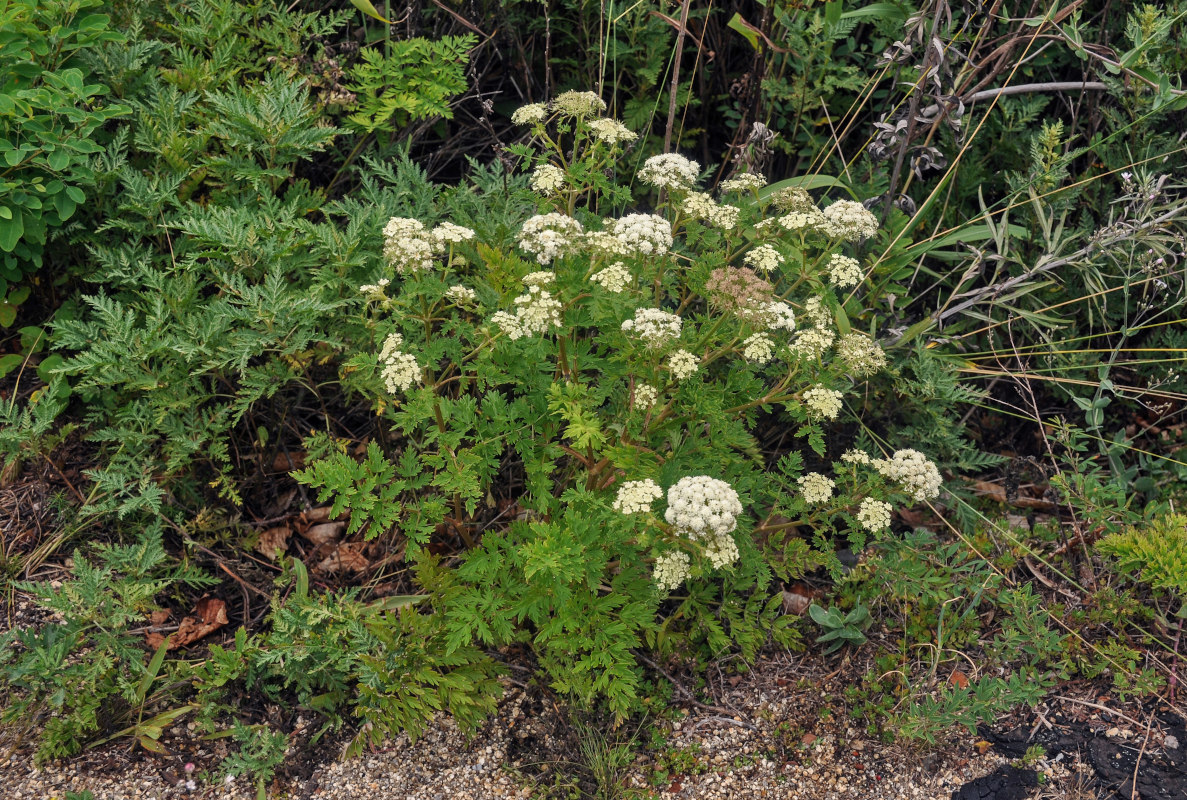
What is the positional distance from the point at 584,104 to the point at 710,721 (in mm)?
2375

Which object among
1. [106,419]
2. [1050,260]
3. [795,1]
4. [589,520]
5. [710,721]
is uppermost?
[795,1]

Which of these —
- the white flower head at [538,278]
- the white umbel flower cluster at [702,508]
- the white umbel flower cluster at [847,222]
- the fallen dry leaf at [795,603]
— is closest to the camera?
the white umbel flower cluster at [702,508]

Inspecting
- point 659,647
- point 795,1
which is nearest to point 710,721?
point 659,647

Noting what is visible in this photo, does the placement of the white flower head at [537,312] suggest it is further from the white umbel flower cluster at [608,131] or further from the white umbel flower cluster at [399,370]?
the white umbel flower cluster at [608,131]

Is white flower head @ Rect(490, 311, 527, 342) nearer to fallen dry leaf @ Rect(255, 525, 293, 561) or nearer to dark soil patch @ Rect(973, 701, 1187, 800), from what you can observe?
fallen dry leaf @ Rect(255, 525, 293, 561)

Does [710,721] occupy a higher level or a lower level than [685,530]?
lower

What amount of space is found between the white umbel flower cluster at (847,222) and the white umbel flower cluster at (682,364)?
80cm

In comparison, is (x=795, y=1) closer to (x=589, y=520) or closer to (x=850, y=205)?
(x=850, y=205)

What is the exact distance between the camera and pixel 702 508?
236 cm

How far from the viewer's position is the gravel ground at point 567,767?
2816 mm

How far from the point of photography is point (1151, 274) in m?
3.47

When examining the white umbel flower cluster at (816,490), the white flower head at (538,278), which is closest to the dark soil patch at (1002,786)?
the white umbel flower cluster at (816,490)

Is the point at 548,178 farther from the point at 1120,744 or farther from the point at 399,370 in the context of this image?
the point at 1120,744

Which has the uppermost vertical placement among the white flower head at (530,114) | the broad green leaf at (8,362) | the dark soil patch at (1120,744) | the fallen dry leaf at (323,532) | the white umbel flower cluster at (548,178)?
the white flower head at (530,114)
